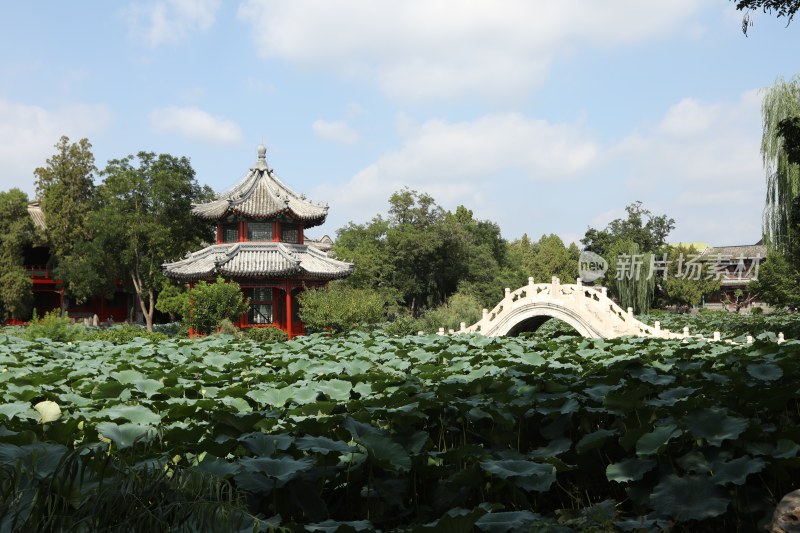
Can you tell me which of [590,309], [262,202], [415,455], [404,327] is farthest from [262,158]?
[415,455]

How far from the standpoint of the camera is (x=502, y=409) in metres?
5.15

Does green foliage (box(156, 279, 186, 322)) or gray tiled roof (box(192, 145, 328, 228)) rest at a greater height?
gray tiled roof (box(192, 145, 328, 228))

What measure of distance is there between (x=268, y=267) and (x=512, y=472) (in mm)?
20305

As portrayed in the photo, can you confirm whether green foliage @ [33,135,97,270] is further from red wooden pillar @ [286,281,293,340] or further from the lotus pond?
the lotus pond

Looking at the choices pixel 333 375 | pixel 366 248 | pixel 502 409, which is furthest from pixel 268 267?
pixel 502 409

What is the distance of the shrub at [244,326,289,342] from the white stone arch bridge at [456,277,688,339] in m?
5.00

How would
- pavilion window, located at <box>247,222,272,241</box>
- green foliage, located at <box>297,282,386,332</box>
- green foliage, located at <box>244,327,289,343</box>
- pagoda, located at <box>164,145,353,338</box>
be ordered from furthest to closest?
pavilion window, located at <box>247,222,272,241</box> → pagoda, located at <box>164,145,353,338</box> → green foliage, located at <box>297,282,386,332</box> → green foliage, located at <box>244,327,289,343</box>

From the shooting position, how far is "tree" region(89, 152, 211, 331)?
29.0m

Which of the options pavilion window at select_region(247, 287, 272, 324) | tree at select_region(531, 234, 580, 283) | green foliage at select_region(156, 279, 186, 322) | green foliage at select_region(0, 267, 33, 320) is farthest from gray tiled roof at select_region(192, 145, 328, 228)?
tree at select_region(531, 234, 580, 283)

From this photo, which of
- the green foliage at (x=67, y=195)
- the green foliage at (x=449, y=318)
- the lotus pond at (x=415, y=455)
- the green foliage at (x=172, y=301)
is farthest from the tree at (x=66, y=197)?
the lotus pond at (x=415, y=455)

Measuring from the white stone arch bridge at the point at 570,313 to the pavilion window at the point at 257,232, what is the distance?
26.4ft

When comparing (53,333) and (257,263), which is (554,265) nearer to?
(257,263)

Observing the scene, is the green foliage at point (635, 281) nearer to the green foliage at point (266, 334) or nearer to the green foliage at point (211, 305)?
the green foliage at point (266, 334)

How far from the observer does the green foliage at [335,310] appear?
72.5ft
